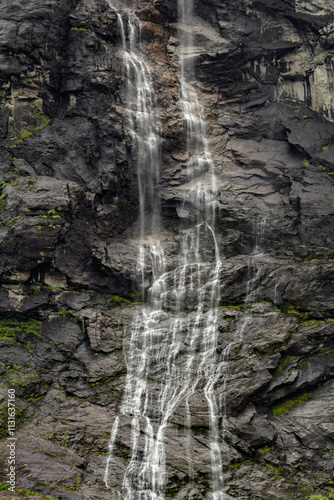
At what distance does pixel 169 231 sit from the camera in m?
20.2

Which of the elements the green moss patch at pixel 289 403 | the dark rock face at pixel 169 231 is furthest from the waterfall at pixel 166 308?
the green moss patch at pixel 289 403

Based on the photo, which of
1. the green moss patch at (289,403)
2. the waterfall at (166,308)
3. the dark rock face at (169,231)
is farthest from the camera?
the green moss patch at (289,403)

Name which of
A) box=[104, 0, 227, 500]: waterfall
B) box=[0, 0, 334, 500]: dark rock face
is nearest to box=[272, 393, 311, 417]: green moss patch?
box=[0, 0, 334, 500]: dark rock face

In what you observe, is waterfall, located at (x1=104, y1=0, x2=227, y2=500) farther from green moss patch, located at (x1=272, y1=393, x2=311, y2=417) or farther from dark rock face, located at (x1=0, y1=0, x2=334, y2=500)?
green moss patch, located at (x1=272, y1=393, x2=311, y2=417)

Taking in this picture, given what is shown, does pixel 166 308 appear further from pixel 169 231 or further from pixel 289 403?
pixel 289 403

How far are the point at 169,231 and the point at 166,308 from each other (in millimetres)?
3353

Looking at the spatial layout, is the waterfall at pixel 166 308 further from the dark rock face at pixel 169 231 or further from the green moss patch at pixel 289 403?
the green moss patch at pixel 289 403

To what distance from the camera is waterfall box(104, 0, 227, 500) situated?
14445 mm

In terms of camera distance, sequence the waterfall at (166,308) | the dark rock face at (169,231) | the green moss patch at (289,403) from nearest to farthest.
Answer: the waterfall at (166,308) → the dark rock face at (169,231) → the green moss patch at (289,403)

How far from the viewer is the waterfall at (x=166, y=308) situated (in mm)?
14445

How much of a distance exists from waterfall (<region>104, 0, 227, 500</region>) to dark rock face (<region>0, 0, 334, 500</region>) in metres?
0.29

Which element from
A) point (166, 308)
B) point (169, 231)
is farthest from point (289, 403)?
point (169, 231)

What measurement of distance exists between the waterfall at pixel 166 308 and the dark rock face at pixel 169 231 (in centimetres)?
29

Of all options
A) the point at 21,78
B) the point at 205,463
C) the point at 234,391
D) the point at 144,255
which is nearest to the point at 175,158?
the point at 144,255
